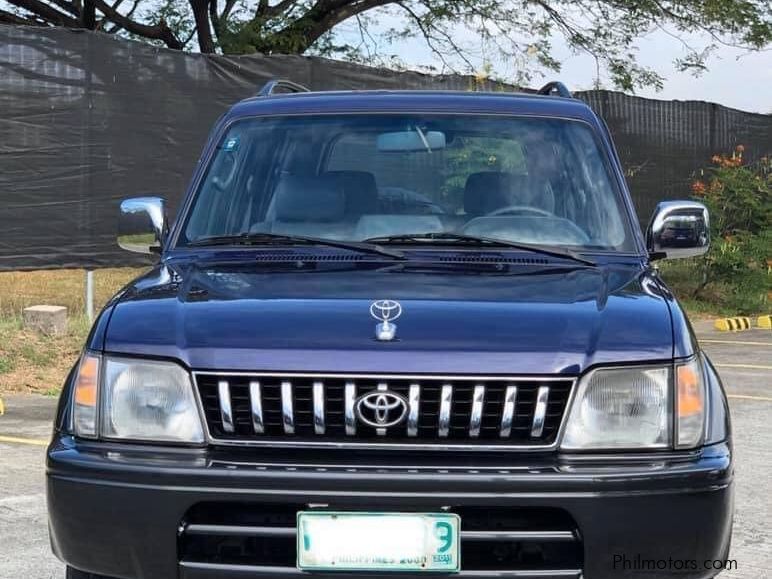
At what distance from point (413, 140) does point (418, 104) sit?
16 cm

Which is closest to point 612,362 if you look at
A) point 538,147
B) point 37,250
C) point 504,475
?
point 504,475

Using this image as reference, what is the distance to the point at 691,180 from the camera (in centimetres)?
1602

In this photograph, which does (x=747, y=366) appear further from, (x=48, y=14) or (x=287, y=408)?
(x=48, y=14)

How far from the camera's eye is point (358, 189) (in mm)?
4434

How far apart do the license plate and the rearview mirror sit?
2.02 meters

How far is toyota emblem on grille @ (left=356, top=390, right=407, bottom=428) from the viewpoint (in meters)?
3.09

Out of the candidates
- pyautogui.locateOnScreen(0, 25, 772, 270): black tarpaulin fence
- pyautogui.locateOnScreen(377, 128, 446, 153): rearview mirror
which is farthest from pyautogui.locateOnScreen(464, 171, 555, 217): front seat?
pyautogui.locateOnScreen(0, 25, 772, 270): black tarpaulin fence

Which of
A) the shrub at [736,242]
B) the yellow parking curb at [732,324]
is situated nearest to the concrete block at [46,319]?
the yellow parking curb at [732,324]

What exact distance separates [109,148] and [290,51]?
328 inches

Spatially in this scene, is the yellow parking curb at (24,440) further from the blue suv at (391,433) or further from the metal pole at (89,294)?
the blue suv at (391,433)

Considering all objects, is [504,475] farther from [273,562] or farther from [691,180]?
[691,180]

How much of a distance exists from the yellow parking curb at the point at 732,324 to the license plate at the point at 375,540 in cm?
1115

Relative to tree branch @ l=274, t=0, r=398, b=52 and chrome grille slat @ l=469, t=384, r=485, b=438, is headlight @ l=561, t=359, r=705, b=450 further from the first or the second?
tree branch @ l=274, t=0, r=398, b=52

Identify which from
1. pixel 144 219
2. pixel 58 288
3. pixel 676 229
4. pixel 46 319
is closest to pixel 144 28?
pixel 58 288
